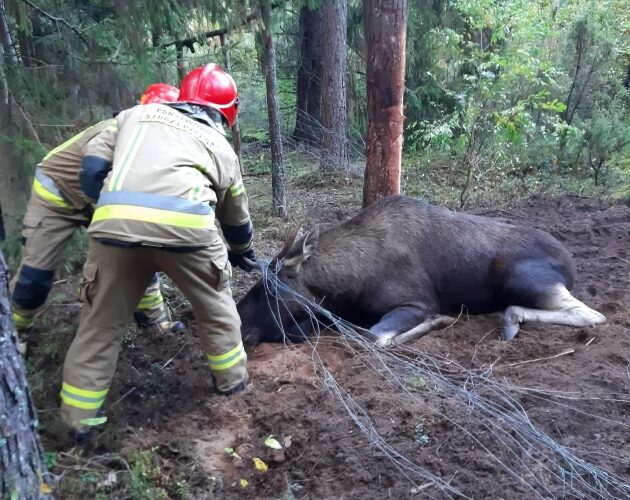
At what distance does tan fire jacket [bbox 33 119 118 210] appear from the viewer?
475cm

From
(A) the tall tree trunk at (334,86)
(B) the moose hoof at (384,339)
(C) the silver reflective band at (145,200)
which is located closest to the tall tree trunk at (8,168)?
(C) the silver reflective band at (145,200)

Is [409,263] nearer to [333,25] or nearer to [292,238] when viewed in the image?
[292,238]

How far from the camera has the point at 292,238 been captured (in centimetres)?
609

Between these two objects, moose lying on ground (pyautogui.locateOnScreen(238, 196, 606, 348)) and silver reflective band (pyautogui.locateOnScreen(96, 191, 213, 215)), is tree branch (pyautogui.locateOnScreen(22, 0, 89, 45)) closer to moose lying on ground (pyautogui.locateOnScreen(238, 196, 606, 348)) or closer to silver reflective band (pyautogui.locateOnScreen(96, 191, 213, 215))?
moose lying on ground (pyautogui.locateOnScreen(238, 196, 606, 348))

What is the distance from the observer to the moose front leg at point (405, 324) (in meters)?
A: 5.93

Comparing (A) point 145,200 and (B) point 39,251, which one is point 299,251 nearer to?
(B) point 39,251

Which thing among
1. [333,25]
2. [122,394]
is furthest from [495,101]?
[122,394]

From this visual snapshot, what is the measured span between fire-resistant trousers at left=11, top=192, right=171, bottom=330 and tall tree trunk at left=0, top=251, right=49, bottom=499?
6.45 ft

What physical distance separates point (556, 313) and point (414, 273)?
1.44m

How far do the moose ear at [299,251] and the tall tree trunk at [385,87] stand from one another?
57.0 inches

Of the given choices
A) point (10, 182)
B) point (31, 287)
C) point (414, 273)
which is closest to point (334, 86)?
point (414, 273)

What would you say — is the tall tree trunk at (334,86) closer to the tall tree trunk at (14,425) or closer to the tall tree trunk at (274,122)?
the tall tree trunk at (274,122)

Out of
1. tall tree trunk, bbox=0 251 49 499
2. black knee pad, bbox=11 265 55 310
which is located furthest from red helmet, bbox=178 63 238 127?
tall tree trunk, bbox=0 251 49 499

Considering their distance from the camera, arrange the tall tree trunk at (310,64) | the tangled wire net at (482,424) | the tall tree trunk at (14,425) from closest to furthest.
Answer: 1. the tall tree trunk at (14,425)
2. the tangled wire net at (482,424)
3. the tall tree trunk at (310,64)
